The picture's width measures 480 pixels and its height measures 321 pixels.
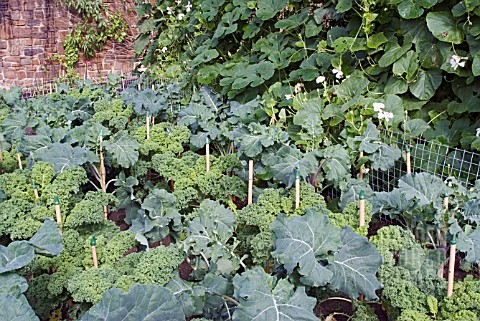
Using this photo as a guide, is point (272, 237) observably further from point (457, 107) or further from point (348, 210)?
point (457, 107)

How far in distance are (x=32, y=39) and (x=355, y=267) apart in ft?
24.7

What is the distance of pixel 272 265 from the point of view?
1921 millimetres

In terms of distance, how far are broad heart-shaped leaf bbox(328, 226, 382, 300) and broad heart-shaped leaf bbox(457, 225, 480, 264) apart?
0.32 meters

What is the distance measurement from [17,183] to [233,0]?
2.35 meters

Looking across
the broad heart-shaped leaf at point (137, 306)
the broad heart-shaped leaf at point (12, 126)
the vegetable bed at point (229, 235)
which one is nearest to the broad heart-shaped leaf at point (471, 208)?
the vegetable bed at point (229, 235)

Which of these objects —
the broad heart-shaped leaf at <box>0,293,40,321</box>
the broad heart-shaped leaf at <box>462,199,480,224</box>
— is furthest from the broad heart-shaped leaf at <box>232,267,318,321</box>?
the broad heart-shaped leaf at <box>462,199,480,224</box>

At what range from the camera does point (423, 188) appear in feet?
6.76

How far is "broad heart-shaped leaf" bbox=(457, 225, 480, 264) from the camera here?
1667mm

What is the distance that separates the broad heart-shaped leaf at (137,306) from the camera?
129 centimetres

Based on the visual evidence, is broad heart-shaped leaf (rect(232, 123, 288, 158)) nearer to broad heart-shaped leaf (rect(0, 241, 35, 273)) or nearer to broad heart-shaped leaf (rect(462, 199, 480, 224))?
broad heart-shaped leaf (rect(462, 199, 480, 224))

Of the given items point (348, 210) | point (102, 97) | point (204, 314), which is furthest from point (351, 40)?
point (102, 97)

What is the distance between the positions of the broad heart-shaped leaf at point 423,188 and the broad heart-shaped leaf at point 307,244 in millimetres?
502

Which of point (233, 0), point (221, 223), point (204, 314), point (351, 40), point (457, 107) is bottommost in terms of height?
point (204, 314)

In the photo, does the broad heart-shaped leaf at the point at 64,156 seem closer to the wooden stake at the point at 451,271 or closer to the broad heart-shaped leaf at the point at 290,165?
A: the broad heart-shaped leaf at the point at 290,165
